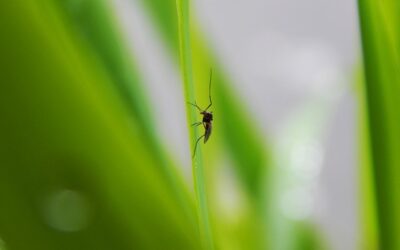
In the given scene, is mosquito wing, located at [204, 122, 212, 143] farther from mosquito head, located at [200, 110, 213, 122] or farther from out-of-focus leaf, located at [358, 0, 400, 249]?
out-of-focus leaf, located at [358, 0, 400, 249]

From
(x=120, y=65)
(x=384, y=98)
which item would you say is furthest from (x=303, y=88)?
(x=120, y=65)

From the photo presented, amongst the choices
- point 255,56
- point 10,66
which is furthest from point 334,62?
point 10,66

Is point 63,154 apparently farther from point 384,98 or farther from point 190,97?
point 384,98

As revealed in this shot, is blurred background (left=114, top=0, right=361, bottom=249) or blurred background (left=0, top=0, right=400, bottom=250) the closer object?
blurred background (left=0, top=0, right=400, bottom=250)

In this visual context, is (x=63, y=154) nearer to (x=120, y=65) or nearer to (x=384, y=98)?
(x=120, y=65)

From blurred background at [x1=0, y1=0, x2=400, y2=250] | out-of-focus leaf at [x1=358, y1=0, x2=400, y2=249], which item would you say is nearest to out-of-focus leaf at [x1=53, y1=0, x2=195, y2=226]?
blurred background at [x1=0, y1=0, x2=400, y2=250]

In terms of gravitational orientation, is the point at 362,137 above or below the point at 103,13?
below

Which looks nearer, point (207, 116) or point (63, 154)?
point (63, 154)

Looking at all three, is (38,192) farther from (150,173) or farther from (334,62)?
(334,62)
